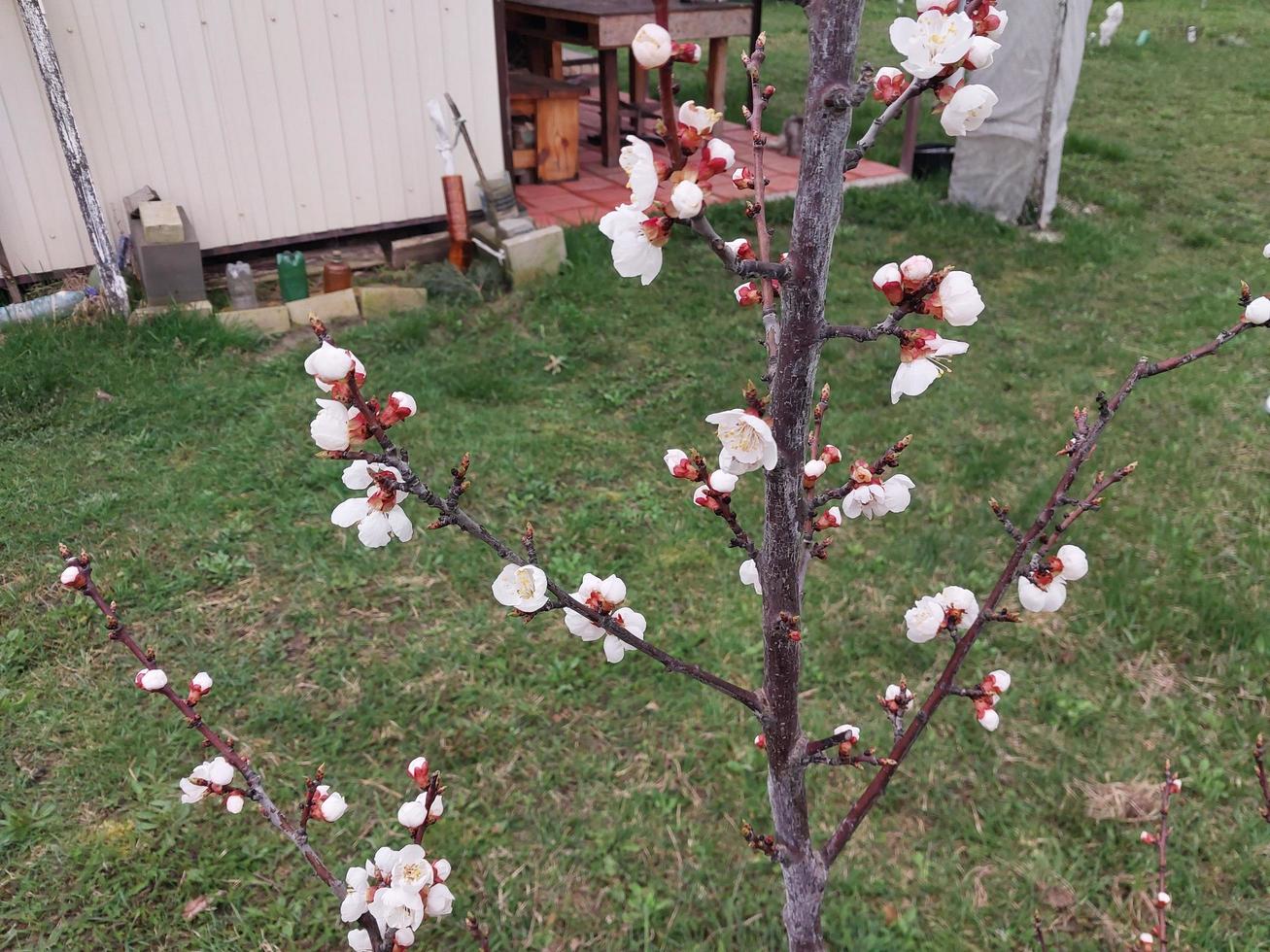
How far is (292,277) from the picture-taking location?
4953 mm

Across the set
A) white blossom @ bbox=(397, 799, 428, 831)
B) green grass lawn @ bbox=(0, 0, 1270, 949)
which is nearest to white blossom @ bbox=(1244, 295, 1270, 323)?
white blossom @ bbox=(397, 799, 428, 831)

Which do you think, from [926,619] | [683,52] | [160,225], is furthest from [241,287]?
[683,52]

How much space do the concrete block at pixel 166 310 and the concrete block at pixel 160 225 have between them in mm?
307

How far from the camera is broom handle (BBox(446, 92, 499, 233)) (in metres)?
5.14

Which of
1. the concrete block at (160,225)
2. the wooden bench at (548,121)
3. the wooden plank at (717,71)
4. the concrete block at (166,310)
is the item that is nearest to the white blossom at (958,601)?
the concrete block at (166,310)

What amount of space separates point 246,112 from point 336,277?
985 mm

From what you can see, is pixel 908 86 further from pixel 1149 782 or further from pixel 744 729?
pixel 1149 782

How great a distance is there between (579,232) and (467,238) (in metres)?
0.66

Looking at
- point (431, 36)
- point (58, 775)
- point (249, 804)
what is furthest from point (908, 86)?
point (431, 36)

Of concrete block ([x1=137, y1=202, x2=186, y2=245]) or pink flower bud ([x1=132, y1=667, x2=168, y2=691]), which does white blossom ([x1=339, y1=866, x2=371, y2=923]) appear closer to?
pink flower bud ([x1=132, y1=667, x2=168, y2=691])

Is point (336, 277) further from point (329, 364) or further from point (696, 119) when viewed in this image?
point (696, 119)

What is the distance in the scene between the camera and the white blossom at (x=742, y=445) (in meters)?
0.93

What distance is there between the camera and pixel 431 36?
17.3 feet

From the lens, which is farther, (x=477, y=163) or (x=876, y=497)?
(x=477, y=163)
